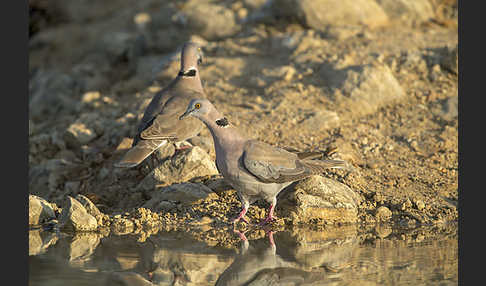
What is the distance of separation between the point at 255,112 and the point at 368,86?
67.2 inches

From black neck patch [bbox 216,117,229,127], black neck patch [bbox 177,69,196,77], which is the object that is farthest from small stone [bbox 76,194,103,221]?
black neck patch [bbox 177,69,196,77]

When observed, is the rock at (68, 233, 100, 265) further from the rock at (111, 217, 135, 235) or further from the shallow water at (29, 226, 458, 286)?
the rock at (111, 217, 135, 235)

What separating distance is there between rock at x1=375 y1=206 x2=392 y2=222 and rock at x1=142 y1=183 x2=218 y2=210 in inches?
68.1

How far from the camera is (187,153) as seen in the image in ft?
25.9

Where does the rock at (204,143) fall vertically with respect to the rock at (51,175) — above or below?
above

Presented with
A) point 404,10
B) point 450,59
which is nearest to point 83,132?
point 450,59

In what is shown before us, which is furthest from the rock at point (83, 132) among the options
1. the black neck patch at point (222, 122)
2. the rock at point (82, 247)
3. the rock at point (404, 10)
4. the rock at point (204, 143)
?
the rock at point (404, 10)

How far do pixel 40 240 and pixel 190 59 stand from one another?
3.46 m

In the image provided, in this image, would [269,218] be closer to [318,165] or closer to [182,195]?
[318,165]

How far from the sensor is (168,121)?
→ 8.03 metres

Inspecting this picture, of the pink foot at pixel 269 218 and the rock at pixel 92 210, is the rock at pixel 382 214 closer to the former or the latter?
the pink foot at pixel 269 218

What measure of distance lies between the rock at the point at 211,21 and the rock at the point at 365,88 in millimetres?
3199

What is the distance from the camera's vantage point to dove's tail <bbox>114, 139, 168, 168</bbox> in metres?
7.59

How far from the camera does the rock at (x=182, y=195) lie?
743 centimetres
